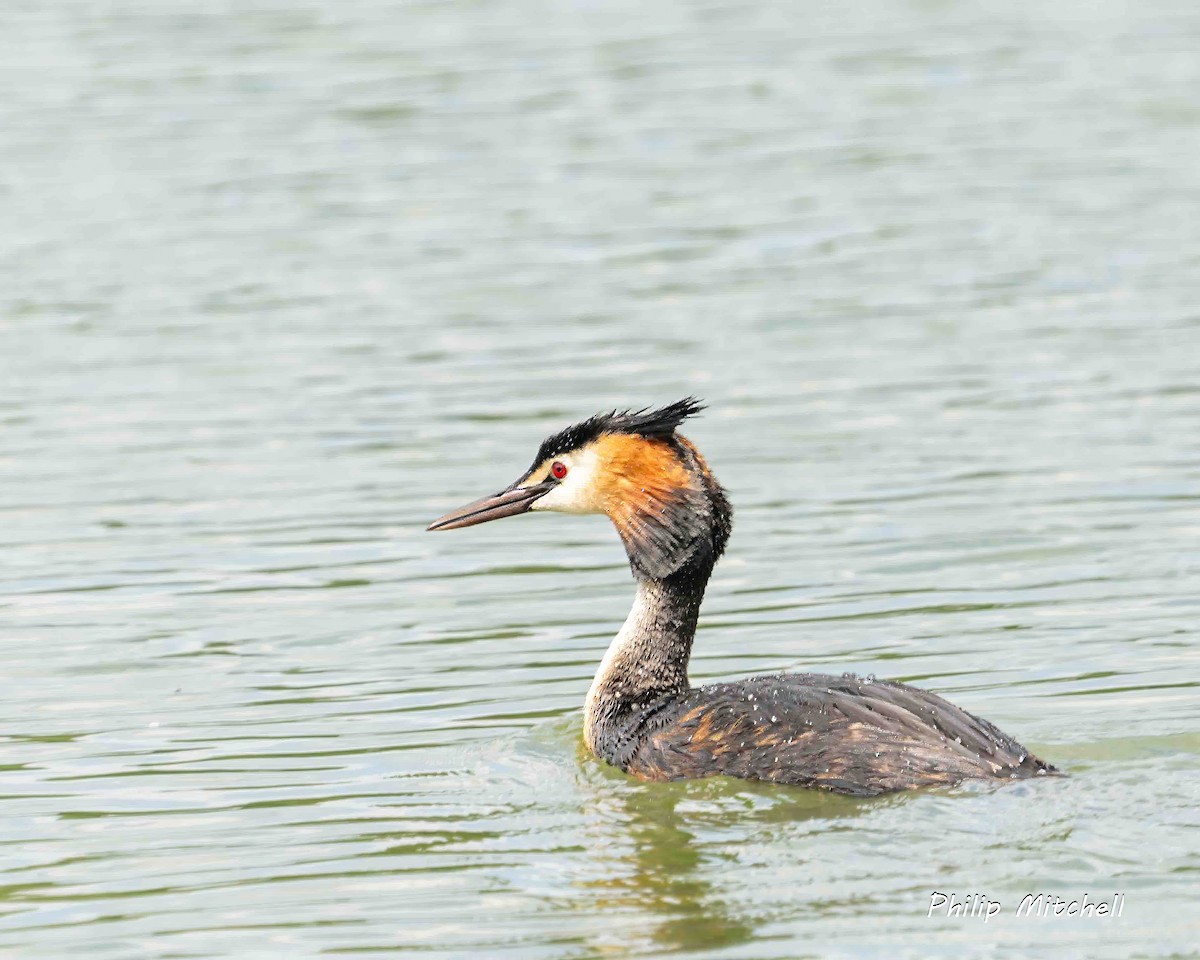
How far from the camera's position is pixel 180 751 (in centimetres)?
866

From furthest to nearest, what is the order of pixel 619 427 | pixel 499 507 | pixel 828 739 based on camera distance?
pixel 499 507, pixel 619 427, pixel 828 739

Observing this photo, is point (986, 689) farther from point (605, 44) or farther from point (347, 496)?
point (605, 44)

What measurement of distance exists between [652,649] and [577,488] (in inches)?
25.6

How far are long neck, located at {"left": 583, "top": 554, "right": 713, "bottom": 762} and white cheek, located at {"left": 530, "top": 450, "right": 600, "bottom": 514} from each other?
1.15 ft

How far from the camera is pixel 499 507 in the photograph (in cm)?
895

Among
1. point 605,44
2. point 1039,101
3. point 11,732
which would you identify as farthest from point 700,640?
point 605,44

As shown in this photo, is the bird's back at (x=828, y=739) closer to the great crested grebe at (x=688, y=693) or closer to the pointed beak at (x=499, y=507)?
the great crested grebe at (x=688, y=693)

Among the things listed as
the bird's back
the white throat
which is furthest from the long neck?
the bird's back

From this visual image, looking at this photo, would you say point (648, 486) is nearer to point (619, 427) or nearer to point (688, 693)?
point (619, 427)

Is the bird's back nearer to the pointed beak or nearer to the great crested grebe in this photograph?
the great crested grebe

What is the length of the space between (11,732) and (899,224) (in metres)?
9.20

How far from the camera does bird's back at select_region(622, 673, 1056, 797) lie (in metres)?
7.50

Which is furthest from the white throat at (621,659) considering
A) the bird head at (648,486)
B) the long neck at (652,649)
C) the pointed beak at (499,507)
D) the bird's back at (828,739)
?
the pointed beak at (499,507)

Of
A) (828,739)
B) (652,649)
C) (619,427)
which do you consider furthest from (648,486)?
(828,739)
